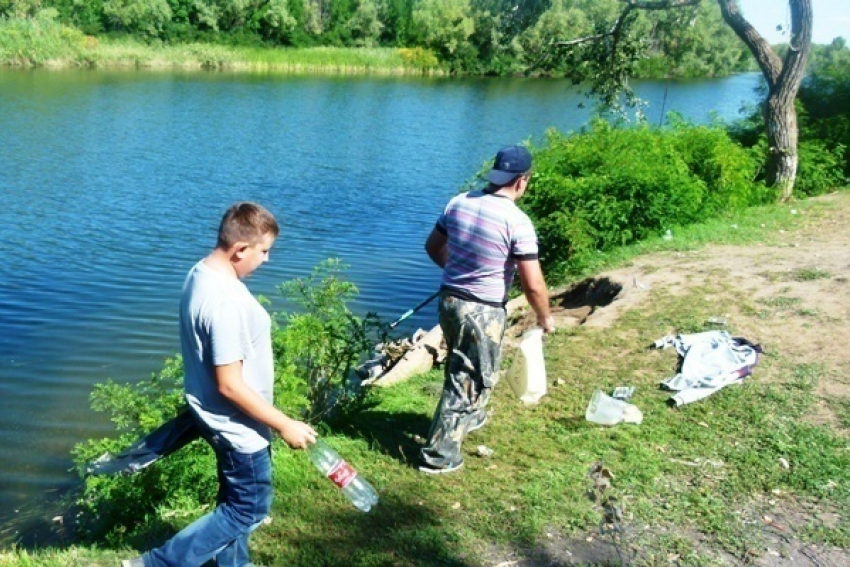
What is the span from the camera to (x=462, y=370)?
5.09m

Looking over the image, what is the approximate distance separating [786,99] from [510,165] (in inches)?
471

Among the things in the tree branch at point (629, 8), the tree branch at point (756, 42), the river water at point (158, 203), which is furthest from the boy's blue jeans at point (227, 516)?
the tree branch at point (629, 8)

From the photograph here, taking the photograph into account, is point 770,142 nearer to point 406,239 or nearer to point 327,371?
point 406,239

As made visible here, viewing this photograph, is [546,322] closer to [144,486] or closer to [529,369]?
[529,369]

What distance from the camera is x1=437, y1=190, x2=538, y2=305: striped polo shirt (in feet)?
15.6

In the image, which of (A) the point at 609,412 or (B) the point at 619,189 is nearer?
(A) the point at 609,412

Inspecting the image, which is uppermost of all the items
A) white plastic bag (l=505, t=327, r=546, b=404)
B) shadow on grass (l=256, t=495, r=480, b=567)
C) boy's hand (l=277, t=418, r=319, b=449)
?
boy's hand (l=277, t=418, r=319, b=449)

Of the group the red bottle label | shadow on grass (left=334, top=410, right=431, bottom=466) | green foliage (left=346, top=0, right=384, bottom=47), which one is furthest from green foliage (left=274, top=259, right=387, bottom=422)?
green foliage (left=346, top=0, right=384, bottom=47)

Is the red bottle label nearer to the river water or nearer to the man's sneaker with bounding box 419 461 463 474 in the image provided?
the man's sneaker with bounding box 419 461 463 474

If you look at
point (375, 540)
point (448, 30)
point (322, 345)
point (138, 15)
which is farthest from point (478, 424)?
point (448, 30)

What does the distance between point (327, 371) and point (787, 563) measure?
3649 mm

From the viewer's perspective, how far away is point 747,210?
1370cm

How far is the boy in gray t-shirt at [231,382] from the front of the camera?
3.42 metres

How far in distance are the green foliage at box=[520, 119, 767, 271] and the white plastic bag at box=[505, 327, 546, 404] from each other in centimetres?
591
